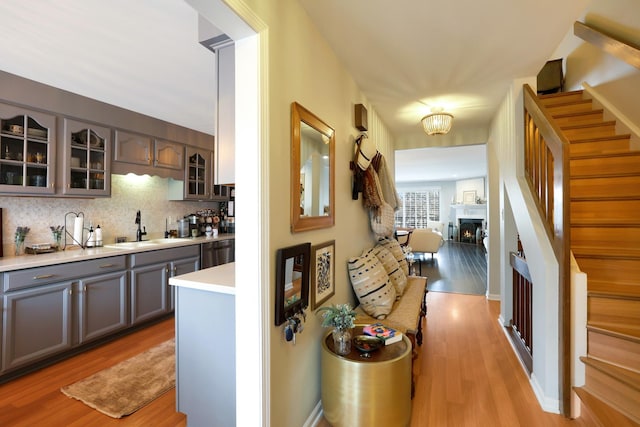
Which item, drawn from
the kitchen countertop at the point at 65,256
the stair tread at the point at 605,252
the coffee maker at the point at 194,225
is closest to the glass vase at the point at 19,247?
the kitchen countertop at the point at 65,256

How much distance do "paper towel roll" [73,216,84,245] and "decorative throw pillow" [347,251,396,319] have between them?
2864 millimetres

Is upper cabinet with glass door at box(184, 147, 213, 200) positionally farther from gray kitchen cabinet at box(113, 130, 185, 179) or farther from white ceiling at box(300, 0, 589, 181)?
white ceiling at box(300, 0, 589, 181)

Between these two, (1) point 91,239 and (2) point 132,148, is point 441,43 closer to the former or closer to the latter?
(2) point 132,148

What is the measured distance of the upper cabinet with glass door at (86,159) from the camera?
283 centimetres

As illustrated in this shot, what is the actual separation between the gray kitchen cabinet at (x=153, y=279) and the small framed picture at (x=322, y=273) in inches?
88.5

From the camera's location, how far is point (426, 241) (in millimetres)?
7344

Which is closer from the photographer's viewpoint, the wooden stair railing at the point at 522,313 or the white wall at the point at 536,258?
the white wall at the point at 536,258

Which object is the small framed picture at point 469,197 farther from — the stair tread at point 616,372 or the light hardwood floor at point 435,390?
the stair tread at point 616,372

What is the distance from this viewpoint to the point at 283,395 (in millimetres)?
1469

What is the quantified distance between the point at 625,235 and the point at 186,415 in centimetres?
327

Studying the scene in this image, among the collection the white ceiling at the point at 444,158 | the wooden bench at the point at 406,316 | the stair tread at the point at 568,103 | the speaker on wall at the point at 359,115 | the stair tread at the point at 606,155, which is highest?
the white ceiling at the point at 444,158

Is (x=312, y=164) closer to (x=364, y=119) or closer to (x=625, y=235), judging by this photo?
(x=364, y=119)

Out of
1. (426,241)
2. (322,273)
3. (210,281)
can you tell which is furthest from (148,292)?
(426,241)

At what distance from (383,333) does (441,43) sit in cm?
198
